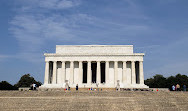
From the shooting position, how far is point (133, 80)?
55.7 meters

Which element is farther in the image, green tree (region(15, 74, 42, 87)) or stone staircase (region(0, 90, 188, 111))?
green tree (region(15, 74, 42, 87))

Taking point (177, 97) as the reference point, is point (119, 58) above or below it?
above

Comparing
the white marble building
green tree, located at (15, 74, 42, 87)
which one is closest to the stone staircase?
the white marble building

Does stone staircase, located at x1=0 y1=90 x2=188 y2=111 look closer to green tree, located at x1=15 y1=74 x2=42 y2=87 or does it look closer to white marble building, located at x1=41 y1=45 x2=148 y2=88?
white marble building, located at x1=41 y1=45 x2=148 y2=88

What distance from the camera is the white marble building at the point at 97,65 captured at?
55.8 m

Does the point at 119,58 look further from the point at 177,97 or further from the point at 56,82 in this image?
the point at 177,97

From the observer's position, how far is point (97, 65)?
5622 cm

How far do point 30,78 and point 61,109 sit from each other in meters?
70.3

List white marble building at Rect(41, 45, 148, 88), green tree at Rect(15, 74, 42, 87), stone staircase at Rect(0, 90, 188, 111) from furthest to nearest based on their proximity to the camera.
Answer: green tree at Rect(15, 74, 42, 87) < white marble building at Rect(41, 45, 148, 88) < stone staircase at Rect(0, 90, 188, 111)

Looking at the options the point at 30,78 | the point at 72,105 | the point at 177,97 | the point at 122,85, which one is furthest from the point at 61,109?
the point at 30,78

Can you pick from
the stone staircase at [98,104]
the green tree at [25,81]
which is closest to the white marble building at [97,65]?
A: the stone staircase at [98,104]

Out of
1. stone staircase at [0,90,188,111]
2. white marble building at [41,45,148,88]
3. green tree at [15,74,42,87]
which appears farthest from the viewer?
green tree at [15,74,42,87]

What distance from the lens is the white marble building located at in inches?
2196

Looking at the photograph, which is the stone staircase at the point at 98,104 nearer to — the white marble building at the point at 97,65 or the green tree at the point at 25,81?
the white marble building at the point at 97,65
